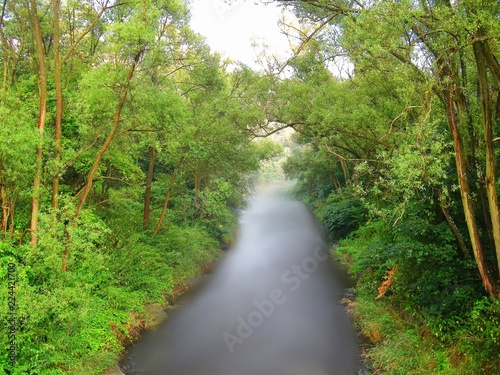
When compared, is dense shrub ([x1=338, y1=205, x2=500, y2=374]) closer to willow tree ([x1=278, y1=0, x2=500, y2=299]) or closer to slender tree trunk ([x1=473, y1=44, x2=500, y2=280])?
willow tree ([x1=278, y1=0, x2=500, y2=299])

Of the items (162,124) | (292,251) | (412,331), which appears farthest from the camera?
(292,251)

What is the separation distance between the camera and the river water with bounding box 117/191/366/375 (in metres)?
8.07

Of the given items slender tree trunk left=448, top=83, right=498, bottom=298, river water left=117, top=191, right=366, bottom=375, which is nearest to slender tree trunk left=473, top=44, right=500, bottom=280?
slender tree trunk left=448, top=83, right=498, bottom=298

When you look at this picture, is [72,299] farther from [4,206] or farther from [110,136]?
[110,136]

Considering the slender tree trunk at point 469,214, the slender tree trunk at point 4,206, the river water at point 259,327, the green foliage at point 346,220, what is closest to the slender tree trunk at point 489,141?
the slender tree trunk at point 469,214

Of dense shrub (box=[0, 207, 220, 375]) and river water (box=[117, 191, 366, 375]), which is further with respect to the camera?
river water (box=[117, 191, 366, 375])

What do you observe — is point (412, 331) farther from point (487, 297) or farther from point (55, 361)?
point (55, 361)

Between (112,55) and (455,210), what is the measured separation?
1050 centimetres

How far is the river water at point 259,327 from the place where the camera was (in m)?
8.07

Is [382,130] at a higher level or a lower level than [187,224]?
higher

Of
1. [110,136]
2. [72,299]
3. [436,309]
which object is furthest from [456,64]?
[72,299]

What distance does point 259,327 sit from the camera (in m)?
10.2

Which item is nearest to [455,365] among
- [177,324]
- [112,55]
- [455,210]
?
[455,210]

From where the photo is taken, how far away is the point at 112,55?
1088cm
